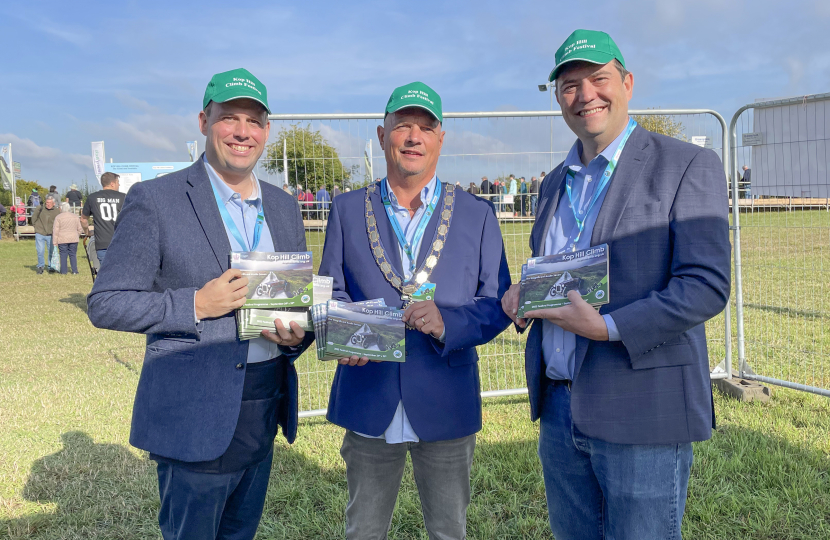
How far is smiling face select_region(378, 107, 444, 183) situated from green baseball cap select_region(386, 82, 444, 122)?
0.17 feet

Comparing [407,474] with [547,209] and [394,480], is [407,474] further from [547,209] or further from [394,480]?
[547,209]

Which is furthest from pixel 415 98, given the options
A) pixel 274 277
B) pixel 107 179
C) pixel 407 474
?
pixel 107 179

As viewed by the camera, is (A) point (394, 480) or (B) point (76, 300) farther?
(B) point (76, 300)

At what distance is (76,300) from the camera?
1268cm

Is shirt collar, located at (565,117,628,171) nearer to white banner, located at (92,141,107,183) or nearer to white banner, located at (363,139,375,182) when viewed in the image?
white banner, located at (363,139,375,182)

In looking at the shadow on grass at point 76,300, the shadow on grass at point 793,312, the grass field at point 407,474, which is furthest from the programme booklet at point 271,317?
the shadow on grass at point 76,300

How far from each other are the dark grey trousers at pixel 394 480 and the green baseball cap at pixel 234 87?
155 centimetres

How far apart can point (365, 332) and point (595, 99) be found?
50.3 inches

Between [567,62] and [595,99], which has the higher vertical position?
[567,62]

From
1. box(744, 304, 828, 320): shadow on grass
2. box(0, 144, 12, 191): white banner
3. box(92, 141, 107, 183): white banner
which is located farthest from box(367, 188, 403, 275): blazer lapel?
box(0, 144, 12, 191): white banner

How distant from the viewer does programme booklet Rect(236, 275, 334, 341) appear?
217cm

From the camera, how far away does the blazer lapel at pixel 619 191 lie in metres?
2.04

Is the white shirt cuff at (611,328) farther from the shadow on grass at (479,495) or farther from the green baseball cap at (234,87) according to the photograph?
the shadow on grass at (479,495)

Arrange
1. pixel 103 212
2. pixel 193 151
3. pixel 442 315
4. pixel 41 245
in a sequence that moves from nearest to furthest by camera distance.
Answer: pixel 442 315 → pixel 103 212 → pixel 193 151 → pixel 41 245
